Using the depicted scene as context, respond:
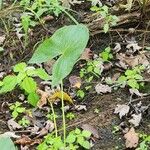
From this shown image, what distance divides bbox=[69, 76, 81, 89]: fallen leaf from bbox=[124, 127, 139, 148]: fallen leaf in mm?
673

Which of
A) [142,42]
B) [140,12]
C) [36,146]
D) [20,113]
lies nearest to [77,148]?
[36,146]

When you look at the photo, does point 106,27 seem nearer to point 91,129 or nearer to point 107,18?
point 107,18

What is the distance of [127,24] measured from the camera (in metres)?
3.74

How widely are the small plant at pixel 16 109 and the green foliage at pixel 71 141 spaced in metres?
0.37

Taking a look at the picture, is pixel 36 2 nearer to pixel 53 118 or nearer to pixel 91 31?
pixel 91 31

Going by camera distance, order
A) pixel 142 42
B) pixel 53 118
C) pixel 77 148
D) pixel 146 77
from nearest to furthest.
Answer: pixel 77 148 → pixel 53 118 → pixel 146 77 → pixel 142 42

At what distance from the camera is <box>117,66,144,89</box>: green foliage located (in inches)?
122

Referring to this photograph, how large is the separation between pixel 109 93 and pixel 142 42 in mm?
746

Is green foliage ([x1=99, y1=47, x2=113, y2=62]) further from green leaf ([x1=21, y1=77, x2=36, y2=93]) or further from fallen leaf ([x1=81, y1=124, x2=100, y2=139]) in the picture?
green leaf ([x1=21, y1=77, x2=36, y2=93])

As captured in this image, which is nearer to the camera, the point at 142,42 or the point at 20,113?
the point at 20,113

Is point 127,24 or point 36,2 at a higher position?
point 36,2

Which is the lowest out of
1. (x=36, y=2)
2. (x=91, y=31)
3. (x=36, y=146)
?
(x=36, y=146)

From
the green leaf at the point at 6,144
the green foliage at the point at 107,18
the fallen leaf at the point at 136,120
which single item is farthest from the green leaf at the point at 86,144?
the green leaf at the point at 6,144

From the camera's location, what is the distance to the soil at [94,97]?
2.79 m
